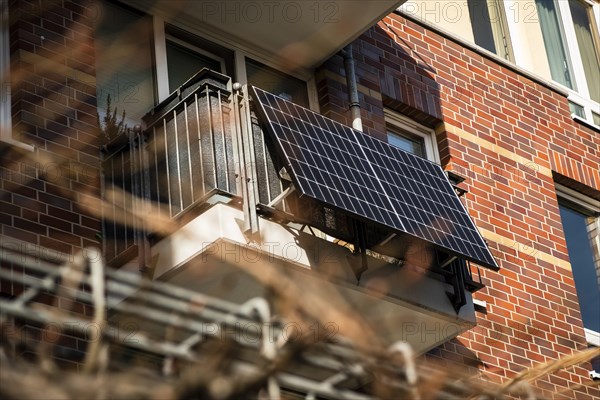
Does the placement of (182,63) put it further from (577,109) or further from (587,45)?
(587,45)

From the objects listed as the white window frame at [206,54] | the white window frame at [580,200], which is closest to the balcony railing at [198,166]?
the white window frame at [206,54]

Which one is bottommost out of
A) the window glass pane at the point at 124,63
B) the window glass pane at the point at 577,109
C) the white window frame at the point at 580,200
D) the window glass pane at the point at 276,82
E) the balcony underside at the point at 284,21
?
the window glass pane at the point at 124,63

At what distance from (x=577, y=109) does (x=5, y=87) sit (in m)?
7.87

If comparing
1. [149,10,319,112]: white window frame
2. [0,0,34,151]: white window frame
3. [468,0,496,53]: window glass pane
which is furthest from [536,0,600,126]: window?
[0,0,34,151]: white window frame

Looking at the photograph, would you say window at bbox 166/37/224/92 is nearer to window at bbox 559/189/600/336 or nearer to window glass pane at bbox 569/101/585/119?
window at bbox 559/189/600/336

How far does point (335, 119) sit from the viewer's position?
37.7 ft

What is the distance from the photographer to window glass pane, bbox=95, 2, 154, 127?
10133 millimetres

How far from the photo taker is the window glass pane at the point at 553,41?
15.5 meters

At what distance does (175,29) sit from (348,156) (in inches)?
80.1

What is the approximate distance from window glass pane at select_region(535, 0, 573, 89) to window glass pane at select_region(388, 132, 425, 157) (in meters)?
3.25

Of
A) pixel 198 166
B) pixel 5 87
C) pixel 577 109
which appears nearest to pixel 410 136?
pixel 577 109

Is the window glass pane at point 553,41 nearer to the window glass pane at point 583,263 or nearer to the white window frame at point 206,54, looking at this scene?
the window glass pane at point 583,263

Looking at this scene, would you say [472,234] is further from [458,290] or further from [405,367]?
[405,367]

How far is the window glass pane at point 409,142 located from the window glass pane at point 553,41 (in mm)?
3248
